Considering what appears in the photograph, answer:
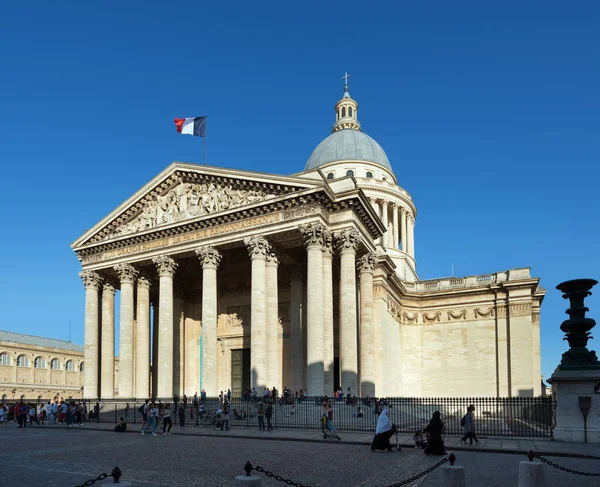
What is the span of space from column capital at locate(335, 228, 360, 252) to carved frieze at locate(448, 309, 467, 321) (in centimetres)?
2179

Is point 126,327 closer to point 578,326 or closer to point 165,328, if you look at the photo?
point 165,328

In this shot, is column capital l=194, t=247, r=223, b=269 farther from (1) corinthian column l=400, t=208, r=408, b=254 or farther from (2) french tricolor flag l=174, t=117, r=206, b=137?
(1) corinthian column l=400, t=208, r=408, b=254

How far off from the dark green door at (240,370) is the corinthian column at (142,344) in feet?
21.0

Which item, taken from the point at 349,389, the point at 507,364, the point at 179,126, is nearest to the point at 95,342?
the point at 179,126

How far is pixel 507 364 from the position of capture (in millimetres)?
49062

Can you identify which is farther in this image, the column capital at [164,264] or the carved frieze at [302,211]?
the column capital at [164,264]

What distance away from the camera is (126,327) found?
40938mm

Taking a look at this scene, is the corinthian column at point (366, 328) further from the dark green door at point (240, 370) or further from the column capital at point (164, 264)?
the column capital at point (164, 264)

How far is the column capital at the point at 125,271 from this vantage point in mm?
41219

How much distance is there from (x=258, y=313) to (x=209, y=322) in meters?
4.07

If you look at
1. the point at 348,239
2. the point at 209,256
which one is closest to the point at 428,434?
the point at 348,239

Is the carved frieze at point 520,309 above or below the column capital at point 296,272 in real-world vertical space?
below

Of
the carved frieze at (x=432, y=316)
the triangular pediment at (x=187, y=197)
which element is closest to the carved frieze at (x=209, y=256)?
the triangular pediment at (x=187, y=197)

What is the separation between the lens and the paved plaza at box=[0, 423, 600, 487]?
42.5ft
